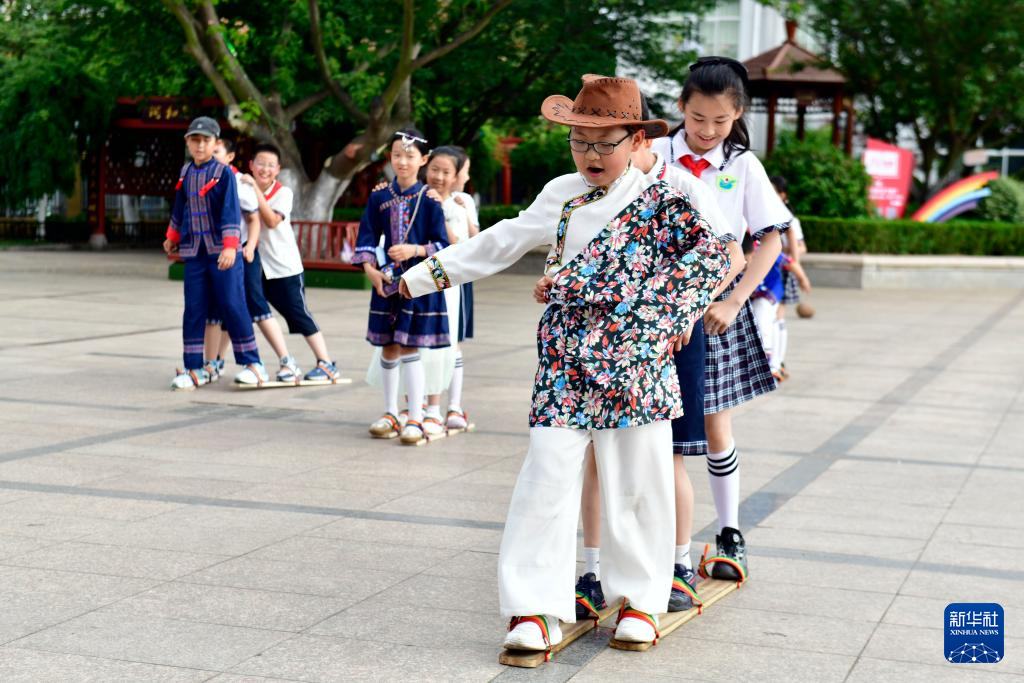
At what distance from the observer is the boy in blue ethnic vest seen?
922 cm

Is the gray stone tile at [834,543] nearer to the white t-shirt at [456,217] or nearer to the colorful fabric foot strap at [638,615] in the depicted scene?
the colorful fabric foot strap at [638,615]

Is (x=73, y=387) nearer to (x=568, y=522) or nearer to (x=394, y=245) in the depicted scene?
(x=394, y=245)

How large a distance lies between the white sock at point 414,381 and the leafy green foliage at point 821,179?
53.5ft

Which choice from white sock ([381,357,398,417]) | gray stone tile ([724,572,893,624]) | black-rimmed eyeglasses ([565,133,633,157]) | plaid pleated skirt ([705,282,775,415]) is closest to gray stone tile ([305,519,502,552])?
gray stone tile ([724,572,893,624])

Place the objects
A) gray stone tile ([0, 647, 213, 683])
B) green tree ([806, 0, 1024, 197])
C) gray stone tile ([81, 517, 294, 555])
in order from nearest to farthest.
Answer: gray stone tile ([0, 647, 213, 683]), gray stone tile ([81, 517, 294, 555]), green tree ([806, 0, 1024, 197])

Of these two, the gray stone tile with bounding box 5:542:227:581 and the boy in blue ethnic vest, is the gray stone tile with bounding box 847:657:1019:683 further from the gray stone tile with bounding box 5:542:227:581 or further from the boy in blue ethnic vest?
the boy in blue ethnic vest

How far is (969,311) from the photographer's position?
18266 millimetres

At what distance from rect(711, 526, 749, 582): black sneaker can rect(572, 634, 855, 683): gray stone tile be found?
66cm

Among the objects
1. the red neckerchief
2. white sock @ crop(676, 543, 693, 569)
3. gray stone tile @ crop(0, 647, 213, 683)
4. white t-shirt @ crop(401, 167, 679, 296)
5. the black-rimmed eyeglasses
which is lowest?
gray stone tile @ crop(0, 647, 213, 683)

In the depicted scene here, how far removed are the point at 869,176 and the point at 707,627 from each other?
2031 cm

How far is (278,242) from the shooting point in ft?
32.4

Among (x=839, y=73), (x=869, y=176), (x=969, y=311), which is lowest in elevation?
(x=969, y=311)

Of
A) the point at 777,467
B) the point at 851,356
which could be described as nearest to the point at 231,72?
the point at 851,356

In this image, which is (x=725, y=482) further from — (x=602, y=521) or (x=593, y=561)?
(x=602, y=521)
